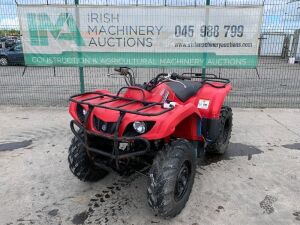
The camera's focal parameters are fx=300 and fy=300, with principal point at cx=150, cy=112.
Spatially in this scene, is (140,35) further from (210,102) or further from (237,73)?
(237,73)

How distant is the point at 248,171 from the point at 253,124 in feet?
7.36

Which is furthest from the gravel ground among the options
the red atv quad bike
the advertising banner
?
the red atv quad bike

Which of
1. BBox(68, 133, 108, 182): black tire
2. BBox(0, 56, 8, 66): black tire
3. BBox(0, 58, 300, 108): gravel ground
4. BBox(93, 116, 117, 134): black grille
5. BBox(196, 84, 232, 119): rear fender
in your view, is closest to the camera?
BBox(93, 116, 117, 134): black grille

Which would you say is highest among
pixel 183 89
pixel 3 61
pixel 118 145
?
pixel 183 89

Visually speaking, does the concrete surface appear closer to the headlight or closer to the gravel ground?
the headlight

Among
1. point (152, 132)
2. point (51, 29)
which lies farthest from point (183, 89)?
point (51, 29)

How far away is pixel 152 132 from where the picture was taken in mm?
2477

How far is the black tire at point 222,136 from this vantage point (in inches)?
A: 163

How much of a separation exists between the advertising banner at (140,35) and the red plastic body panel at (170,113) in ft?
7.51

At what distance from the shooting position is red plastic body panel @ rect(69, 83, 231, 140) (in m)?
2.49

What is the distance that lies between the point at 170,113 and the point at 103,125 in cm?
68

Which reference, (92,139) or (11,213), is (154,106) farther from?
(11,213)

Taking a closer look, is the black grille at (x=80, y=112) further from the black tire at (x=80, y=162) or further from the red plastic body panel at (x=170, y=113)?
the black tire at (x=80, y=162)

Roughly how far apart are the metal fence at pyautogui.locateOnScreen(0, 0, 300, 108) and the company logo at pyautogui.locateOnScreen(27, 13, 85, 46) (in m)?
0.31
